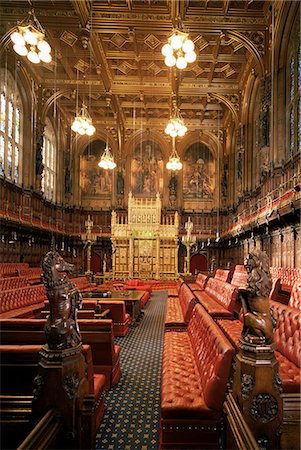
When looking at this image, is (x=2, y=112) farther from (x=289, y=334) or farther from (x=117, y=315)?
(x=289, y=334)

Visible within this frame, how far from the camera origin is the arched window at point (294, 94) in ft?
36.2

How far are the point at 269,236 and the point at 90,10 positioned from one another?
11.1 m

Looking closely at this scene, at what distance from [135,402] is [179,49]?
7.99 metres

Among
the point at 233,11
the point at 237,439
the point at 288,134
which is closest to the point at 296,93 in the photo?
the point at 288,134

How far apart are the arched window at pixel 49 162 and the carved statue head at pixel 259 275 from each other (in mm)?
20240

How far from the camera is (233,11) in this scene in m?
12.2

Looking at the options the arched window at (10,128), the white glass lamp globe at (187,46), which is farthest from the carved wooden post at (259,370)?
the arched window at (10,128)

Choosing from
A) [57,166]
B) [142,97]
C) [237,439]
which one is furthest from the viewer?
[57,166]

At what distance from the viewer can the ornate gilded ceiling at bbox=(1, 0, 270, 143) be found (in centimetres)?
1195

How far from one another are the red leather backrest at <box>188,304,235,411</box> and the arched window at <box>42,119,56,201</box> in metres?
19.4

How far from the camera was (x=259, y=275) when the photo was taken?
8.21ft

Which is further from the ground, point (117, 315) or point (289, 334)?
point (289, 334)

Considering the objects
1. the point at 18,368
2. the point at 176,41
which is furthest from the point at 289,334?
the point at 176,41

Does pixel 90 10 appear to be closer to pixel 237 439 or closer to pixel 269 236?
pixel 269 236
